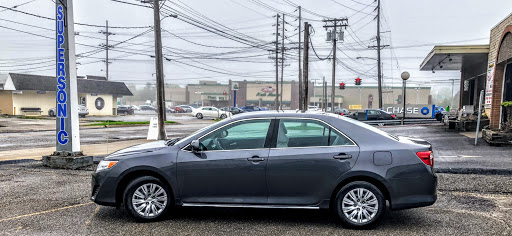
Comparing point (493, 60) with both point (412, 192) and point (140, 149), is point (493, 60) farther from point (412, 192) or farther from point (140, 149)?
point (140, 149)

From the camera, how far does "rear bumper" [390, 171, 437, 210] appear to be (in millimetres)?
5031

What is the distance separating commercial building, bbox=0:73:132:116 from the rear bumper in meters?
43.6

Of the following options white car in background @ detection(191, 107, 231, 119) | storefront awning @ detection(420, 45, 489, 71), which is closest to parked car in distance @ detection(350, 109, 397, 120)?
storefront awning @ detection(420, 45, 489, 71)

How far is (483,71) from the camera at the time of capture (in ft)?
80.1

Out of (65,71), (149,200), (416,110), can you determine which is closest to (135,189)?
(149,200)

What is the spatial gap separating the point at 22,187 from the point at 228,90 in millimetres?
96828

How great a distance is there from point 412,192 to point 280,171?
1.68m

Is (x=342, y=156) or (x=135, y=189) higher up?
(x=342, y=156)

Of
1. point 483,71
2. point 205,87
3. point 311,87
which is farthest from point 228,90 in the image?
point 483,71

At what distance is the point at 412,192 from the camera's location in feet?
16.6

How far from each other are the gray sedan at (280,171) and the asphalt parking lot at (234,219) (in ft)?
0.94

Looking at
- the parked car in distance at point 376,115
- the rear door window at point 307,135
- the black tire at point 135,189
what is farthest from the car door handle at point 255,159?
the parked car in distance at point 376,115

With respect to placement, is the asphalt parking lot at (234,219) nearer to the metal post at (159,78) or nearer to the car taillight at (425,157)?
the car taillight at (425,157)

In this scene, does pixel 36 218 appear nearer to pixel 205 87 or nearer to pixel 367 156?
pixel 367 156
